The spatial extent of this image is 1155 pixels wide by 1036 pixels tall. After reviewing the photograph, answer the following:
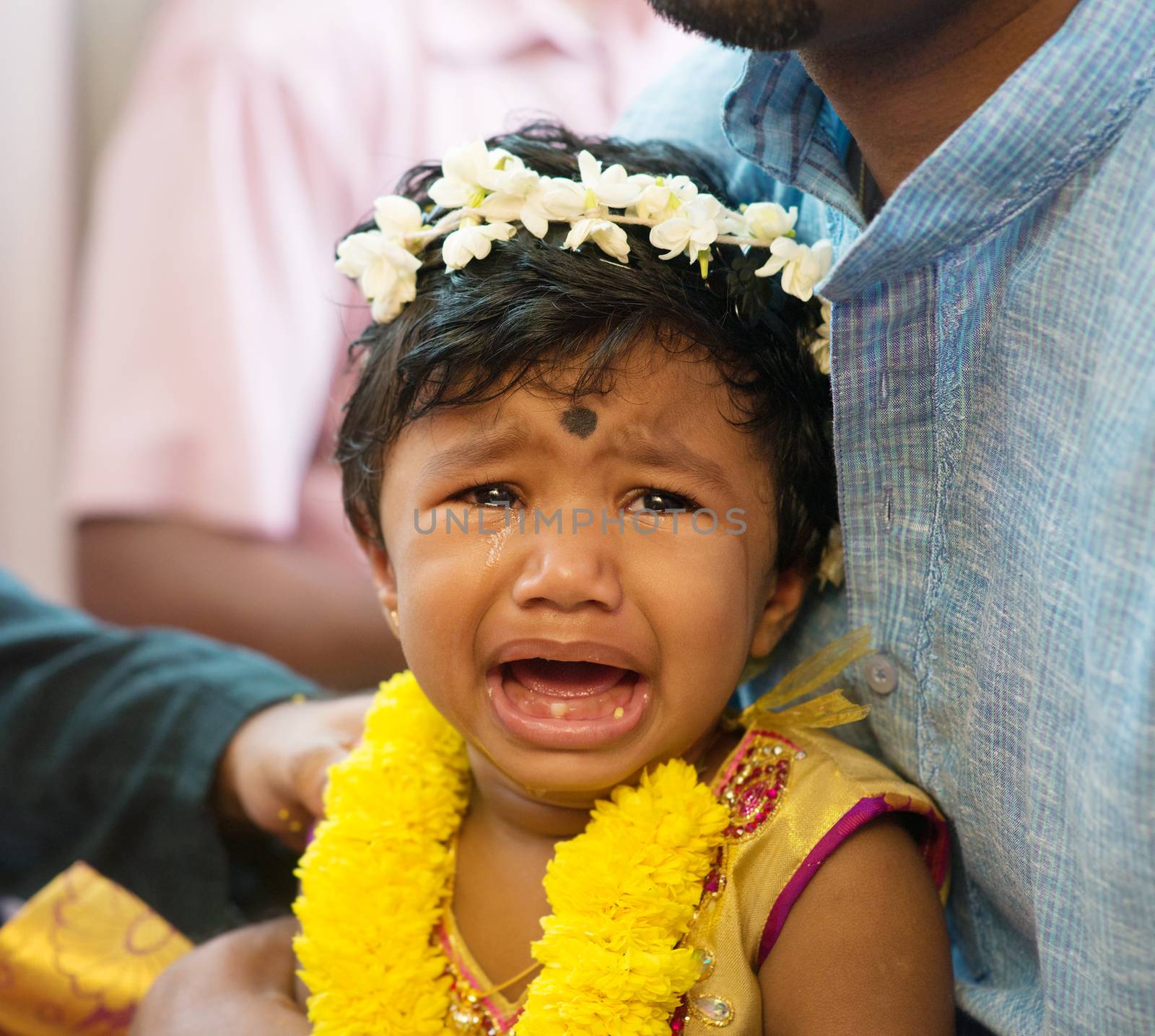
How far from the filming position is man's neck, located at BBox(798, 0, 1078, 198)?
95 cm

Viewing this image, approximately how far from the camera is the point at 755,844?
3.43ft

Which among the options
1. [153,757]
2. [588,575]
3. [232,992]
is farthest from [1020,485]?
[153,757]

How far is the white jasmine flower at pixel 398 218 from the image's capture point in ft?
3.85

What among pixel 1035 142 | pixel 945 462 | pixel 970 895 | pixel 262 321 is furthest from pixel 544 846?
pixel 262 321

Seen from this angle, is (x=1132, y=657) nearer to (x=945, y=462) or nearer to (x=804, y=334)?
(x=945, y=462)

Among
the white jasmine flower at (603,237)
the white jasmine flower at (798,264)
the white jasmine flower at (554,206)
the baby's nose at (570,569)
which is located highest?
the white jasmine flower at (554,206)

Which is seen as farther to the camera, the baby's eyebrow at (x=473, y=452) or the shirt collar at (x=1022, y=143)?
the baby's eyebrow at (x=473, y=452)

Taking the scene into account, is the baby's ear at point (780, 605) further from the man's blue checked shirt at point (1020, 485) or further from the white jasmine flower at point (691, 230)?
the white jasmine flower at point (691, 230)

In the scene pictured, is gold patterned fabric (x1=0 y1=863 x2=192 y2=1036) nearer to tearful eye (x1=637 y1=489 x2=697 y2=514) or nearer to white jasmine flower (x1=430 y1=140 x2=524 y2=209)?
tearful eye (x1=637 y1=489 x2=697 y2=514)

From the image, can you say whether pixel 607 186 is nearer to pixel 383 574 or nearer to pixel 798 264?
pixel 798 264

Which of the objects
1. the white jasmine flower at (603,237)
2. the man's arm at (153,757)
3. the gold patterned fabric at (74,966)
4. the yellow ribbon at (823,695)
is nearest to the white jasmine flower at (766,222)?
the white jasmine flower at (603,237)

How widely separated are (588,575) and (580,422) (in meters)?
0.13

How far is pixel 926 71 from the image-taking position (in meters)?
0.99

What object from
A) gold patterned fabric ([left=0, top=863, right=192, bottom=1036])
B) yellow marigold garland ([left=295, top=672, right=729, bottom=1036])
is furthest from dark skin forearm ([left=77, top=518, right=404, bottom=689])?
yellow marigold garland ([left=295, top=672, right=729, bottom=1036])
